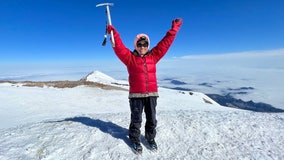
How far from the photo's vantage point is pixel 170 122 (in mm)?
7645

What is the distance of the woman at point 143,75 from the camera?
5.82m

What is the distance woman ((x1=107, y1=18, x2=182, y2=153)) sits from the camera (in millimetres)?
5816

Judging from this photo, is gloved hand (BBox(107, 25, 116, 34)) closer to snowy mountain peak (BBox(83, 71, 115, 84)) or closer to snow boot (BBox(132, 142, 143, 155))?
snow boot (BBox(132, 142, 143, 155))

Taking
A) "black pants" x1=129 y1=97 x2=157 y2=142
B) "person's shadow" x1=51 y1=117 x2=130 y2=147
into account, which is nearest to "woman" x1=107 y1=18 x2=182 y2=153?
"black pants" x1=129 y1=97 x2=157 y2=142

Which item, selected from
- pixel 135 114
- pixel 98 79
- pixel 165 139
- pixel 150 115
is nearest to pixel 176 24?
pixel 150 115

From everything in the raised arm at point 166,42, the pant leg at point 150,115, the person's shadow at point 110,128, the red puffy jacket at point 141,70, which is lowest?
the person's shadow at point 110,128

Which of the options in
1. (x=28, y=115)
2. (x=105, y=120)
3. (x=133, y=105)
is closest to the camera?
(x=133, y=105)

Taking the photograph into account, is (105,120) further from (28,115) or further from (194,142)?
(28,115)

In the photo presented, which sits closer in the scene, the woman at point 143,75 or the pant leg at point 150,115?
the woman at point 143,75

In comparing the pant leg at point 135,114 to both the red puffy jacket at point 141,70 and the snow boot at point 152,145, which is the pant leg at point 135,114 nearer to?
the red puffy jacket at point 141,70

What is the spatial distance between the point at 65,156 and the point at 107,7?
400 cm

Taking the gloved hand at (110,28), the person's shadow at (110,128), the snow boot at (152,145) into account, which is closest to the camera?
the gloved hand at (110,28)

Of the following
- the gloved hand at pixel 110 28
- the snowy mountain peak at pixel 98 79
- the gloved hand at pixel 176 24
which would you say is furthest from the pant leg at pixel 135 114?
the snowy mountain peak at pixel 98 79

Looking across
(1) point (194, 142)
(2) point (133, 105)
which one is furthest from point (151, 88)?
(1) point (194, 142)
